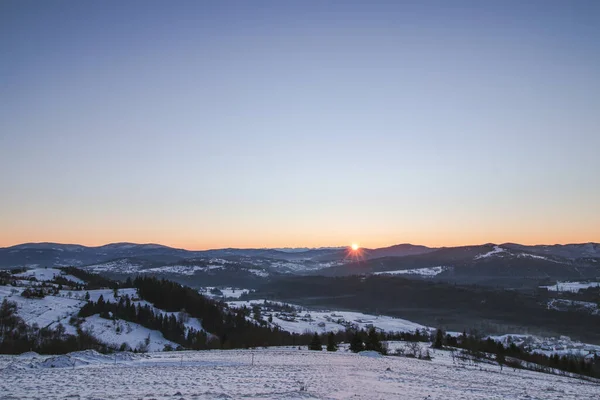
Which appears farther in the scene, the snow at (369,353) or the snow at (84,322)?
the snow at (84,322)

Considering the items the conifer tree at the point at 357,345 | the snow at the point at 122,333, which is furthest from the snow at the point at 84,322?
the conifer tree at the point at 357,345

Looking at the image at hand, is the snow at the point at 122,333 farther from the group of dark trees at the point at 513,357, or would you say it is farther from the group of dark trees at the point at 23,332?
the group of dark trees at the point at 513,357

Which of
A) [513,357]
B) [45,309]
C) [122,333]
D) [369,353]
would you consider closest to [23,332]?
[122,333]

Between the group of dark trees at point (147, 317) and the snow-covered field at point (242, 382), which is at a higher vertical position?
the snow-covered field at point (242, 382)

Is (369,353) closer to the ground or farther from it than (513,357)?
farther from it

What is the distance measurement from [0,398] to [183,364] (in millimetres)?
23031

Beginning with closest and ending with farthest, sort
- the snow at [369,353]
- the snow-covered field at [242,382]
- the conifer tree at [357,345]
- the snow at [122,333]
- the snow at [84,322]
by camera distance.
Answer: the snow-covered field at [242,382]
the snow at [369,353]
the conifer tree at [357,345]
the snow at [122,333]
the snow at [84,322]

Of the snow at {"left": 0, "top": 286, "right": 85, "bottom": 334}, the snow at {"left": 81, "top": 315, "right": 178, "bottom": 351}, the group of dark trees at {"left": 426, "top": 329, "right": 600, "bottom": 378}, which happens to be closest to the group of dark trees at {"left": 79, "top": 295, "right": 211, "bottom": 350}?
the snow at {"left": 81, "top": 315, "right": 178, "bottom": 351}

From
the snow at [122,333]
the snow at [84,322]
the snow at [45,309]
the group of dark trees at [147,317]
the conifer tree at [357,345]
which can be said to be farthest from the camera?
the group of dark trees at [147,317]

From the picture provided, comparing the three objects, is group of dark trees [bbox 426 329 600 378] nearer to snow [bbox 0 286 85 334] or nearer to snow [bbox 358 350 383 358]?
snow [bbox 358 350 383 358]

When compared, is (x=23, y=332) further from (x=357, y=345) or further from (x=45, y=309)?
(x=357, y=345)

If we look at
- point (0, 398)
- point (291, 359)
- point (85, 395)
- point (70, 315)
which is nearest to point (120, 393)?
point (85, 395)

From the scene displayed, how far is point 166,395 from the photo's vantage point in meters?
26.0

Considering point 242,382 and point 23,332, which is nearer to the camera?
point 242,382
